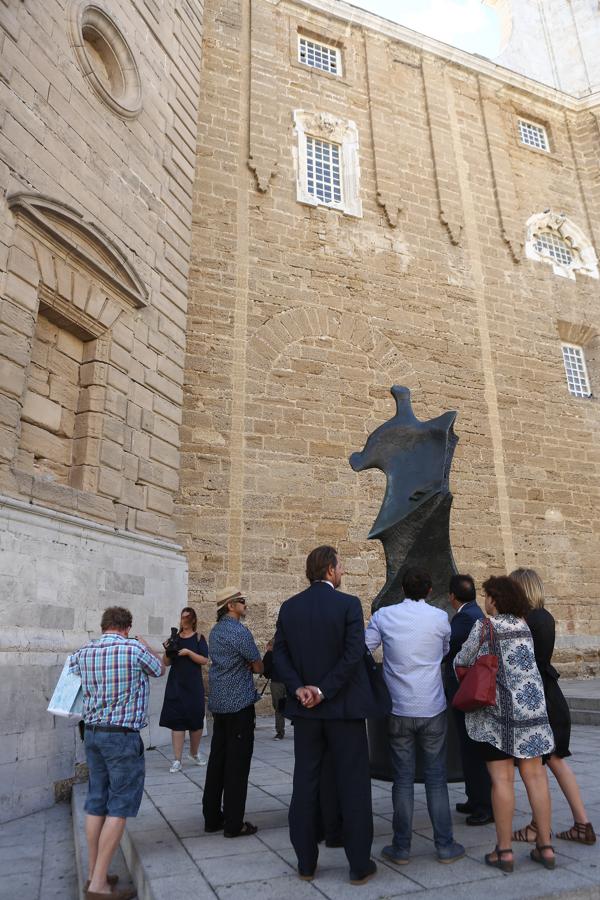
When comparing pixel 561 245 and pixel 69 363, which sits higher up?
pixel 561 245

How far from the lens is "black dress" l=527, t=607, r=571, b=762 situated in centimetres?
342

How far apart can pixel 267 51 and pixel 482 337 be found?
7.20 meters

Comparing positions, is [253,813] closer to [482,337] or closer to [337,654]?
[337,654]

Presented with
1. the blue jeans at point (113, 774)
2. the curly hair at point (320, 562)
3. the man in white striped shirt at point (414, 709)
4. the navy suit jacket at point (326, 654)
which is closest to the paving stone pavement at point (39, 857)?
the blue jeans at point (113, 774)

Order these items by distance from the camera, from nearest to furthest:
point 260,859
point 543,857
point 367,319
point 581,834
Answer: point 543,857
point 260,859
point 581,834
point 367,319

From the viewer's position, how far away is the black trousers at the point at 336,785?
2.91 meters

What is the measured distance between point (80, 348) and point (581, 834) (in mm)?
6385

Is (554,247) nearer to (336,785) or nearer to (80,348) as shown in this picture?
(80,348)

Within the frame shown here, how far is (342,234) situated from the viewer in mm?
12258

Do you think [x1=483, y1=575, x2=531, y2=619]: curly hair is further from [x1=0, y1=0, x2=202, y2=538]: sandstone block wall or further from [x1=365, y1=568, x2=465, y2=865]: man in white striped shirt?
[x1=0, y1=0, x2=202, y2=538]: sandstone block wall

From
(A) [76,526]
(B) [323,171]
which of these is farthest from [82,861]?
(B) [323,171]

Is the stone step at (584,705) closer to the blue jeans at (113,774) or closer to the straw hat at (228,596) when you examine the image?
the straw hat at (228,596)

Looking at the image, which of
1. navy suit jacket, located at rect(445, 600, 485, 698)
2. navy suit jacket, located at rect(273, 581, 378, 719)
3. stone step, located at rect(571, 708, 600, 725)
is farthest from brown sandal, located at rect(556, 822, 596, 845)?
stone step, located at rect(571, 708, 600, 725)

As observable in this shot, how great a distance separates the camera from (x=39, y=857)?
408 cm
